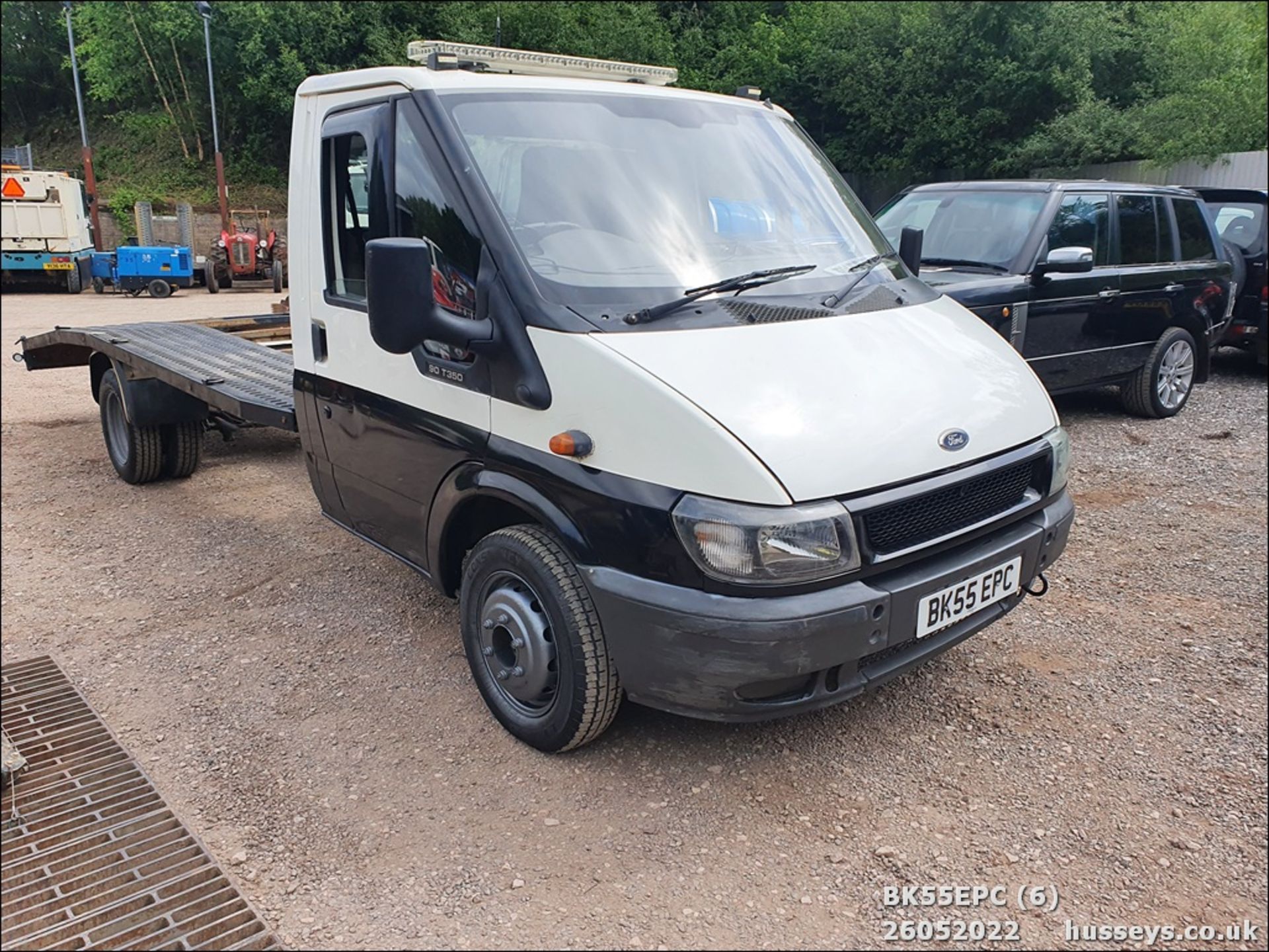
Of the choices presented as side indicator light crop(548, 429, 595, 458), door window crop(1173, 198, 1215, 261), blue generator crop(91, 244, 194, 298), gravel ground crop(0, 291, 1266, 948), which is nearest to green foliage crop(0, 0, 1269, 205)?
blue generator crop(91, 244, 194, 298)

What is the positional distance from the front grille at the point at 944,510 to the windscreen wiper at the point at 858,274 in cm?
83

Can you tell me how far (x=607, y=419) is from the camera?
2908mm

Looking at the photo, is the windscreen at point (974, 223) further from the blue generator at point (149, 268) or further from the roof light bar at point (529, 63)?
the blue generator at point (149, 268)

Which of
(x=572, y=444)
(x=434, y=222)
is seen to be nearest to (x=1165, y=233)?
(x=434, y=222)

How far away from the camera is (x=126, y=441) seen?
6.39 metres

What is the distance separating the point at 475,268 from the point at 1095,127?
787 inches

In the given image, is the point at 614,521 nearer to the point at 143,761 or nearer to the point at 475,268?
the point at 475,268

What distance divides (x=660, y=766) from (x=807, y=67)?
2605 centimetres

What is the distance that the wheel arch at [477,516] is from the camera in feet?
10.1

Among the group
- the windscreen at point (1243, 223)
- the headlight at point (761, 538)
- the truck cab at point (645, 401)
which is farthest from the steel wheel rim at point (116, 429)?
the windscreen at point (1243, 223)

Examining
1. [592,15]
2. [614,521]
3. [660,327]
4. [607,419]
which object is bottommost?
[614,521]

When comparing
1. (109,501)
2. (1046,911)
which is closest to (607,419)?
(1046,911)

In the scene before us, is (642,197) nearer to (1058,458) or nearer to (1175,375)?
(1058,458)

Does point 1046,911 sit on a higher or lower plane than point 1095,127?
lower
